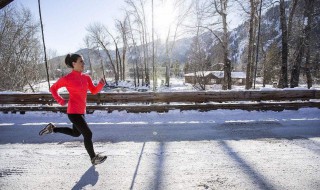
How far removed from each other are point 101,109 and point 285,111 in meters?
6.47

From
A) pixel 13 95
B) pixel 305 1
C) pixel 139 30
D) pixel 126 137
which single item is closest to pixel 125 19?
pixel 139 30

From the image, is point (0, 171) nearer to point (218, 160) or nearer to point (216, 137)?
point (218, 160)

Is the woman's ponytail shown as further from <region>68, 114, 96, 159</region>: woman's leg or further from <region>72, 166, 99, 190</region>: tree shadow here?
<region>72, 166, 99, 190</region>: tree shadow

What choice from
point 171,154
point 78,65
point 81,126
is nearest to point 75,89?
point 78,65

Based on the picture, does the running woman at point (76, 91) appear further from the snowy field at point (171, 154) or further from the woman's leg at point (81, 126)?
the snowy field at point (171, 154)

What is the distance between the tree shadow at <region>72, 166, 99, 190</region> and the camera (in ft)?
12.5

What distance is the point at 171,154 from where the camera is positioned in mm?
5113

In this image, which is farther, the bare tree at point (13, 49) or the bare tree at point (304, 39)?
the bare tree at point (13, 49)

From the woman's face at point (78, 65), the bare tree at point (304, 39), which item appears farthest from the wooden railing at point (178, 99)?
the bare tree at point (304, 39)

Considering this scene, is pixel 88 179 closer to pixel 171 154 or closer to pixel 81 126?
pixel 81 126

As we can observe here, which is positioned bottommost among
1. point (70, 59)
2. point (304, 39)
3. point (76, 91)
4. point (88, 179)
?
point (88, 179)

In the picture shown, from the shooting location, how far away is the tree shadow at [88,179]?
3.81m

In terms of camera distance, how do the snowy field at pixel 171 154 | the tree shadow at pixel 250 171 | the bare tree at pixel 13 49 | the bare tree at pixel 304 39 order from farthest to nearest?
the bare tree at pixel 13 49 → the bare tree at pixel 304 39 → the snowy field at pixel 171 154 → the tree shadow at pixel 250 171

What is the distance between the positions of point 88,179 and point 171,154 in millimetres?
1700
